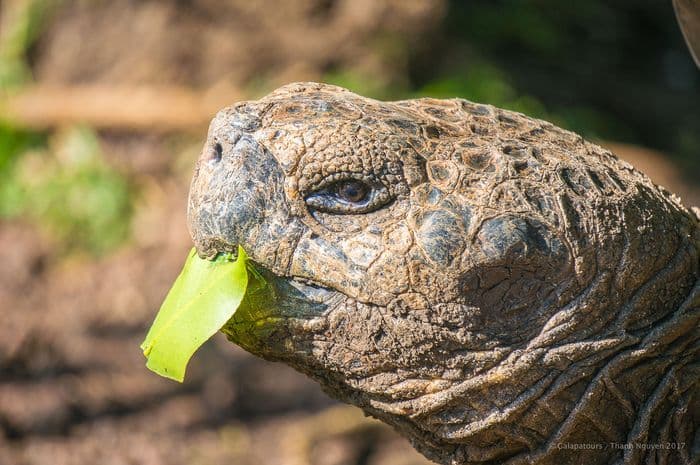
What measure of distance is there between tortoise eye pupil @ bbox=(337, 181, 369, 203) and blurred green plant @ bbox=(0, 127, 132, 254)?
634cm

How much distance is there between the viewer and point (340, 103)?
7.70ft

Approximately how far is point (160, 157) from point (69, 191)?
86cm

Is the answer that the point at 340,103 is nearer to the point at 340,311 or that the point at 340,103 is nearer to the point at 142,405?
the point at 340,311

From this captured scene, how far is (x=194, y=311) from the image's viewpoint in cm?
235

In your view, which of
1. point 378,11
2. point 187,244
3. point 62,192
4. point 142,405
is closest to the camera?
point 142,405

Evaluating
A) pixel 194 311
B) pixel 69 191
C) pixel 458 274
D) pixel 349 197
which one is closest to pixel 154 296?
pixel 69 191

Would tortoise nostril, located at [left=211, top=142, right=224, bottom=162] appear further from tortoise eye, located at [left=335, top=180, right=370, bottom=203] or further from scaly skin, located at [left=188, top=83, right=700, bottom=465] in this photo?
tortoise eye, located at [left=335, top=180, right=370, bottom=203]

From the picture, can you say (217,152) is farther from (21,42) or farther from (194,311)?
(21,42)

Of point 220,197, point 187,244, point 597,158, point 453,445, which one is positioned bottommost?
point 187,244

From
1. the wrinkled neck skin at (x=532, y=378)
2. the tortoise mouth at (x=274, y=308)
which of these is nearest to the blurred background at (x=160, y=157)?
the wrinkled neck skin at (x=532, y=378)

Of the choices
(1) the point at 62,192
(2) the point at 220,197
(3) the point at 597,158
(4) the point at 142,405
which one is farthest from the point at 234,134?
(1) the point at 62,192

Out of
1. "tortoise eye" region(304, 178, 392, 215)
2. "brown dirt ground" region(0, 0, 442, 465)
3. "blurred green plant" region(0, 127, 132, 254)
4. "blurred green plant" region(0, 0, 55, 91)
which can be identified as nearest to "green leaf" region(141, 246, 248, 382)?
"tortoise eye" region(304, 178, 392, 215)

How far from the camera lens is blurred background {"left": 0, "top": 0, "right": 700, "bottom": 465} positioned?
6621mm

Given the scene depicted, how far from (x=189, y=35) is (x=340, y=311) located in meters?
7.58
